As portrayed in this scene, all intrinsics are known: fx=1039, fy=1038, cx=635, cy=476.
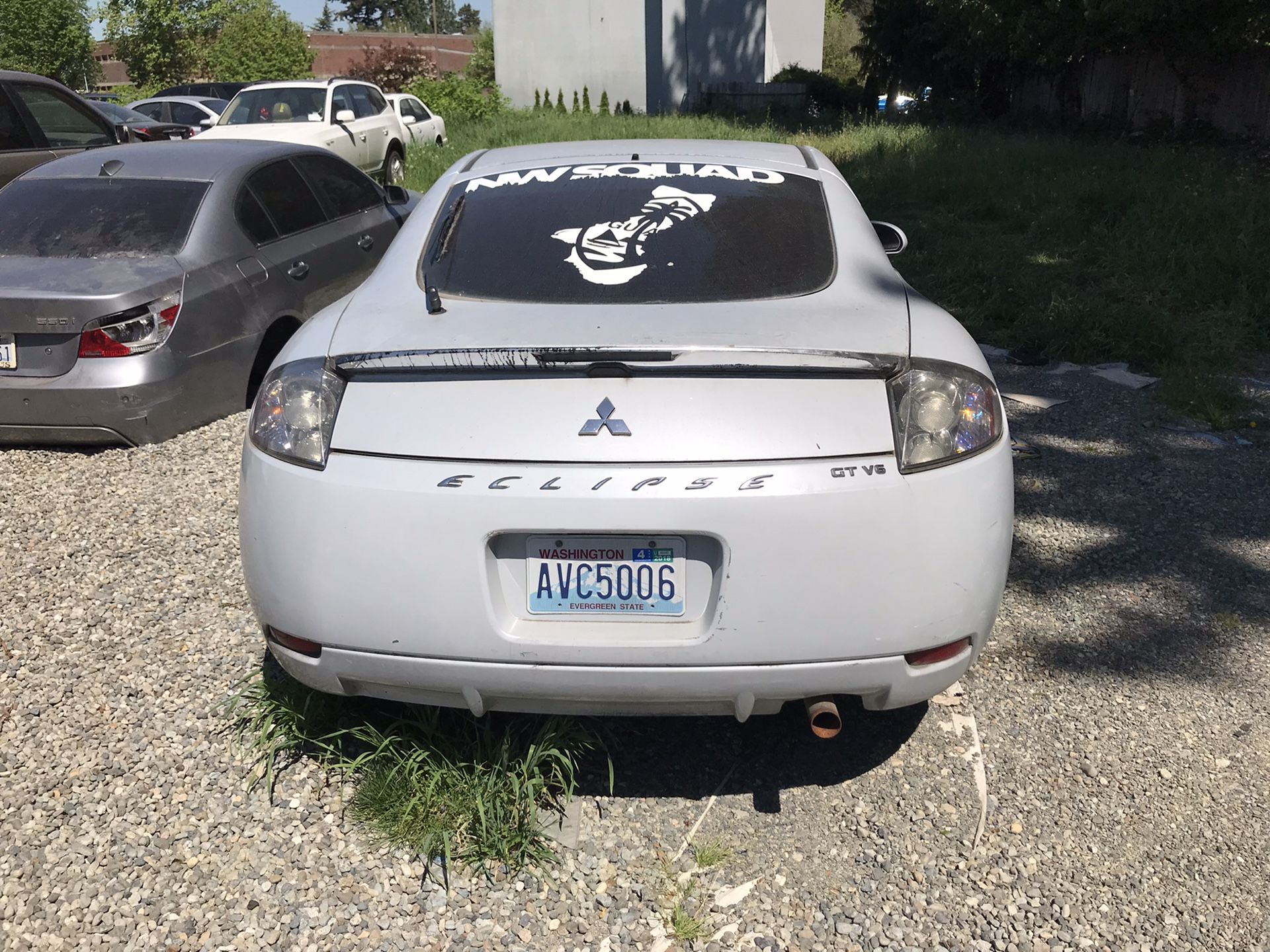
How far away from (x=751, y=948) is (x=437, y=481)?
1243 mm

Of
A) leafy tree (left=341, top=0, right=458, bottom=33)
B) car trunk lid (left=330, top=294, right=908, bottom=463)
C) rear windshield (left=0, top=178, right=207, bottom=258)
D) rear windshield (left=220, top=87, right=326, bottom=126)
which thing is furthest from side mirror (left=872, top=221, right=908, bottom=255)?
leafy tree (left=341, top=0, right=458, bottom=33)

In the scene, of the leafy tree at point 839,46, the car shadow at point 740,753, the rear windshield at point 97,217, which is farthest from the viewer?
the leafy tree at point 839,46

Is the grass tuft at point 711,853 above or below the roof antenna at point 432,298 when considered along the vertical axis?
below

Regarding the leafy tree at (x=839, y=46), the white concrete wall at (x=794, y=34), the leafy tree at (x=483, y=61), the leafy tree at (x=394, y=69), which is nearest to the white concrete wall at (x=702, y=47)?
the white concrete wall at (x=794, y=34)

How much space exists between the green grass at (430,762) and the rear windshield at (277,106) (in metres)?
13.1

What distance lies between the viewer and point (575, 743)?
9.69 feet

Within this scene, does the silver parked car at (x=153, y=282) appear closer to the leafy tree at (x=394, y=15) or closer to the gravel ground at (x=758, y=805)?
the gravel ground at (x=758, y=805)

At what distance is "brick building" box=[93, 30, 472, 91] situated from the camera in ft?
182

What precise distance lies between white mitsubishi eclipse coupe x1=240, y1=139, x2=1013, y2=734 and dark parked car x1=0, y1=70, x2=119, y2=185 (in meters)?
7.11

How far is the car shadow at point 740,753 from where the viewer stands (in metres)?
2.83

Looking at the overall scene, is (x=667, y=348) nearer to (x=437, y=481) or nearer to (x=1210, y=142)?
(x=437, y=481)

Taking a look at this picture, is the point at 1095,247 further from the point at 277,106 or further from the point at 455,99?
the point at 455,99

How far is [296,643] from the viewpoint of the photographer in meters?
2.47

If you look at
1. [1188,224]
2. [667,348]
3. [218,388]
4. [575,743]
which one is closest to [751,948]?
[575,743]
